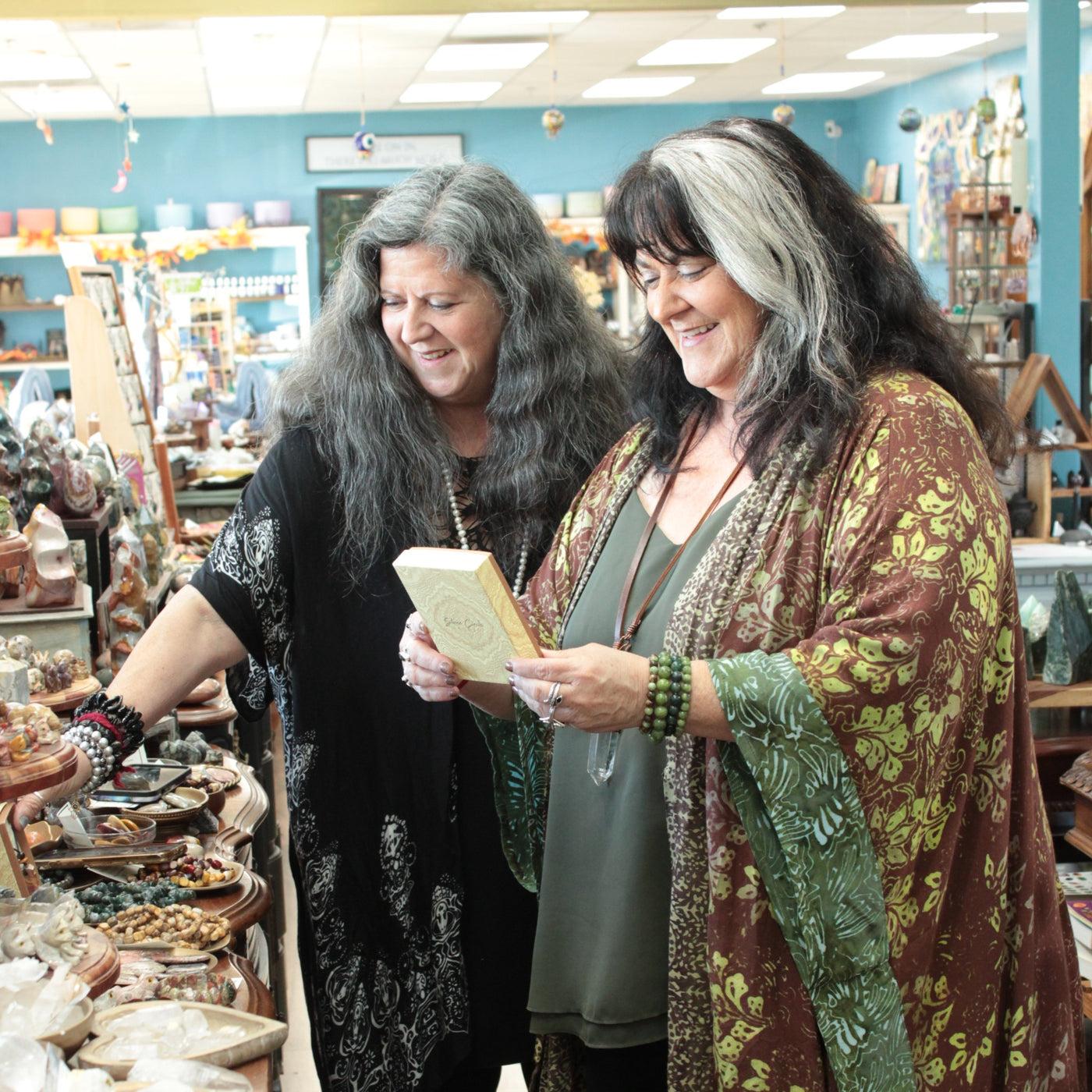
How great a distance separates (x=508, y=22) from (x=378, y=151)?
4.77 metres

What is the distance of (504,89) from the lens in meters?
11.6

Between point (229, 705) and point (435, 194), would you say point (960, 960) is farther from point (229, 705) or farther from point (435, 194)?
point (229, 705)

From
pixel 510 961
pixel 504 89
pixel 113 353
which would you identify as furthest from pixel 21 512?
pixel 504 89

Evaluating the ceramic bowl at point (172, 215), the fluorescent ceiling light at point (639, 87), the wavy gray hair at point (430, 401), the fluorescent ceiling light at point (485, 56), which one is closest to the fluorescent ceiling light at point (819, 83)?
the fluorescent ceiling light at point (639, 87)

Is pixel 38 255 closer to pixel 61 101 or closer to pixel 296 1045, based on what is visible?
pixel 61 101

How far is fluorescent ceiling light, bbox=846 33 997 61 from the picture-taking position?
9.73 metres

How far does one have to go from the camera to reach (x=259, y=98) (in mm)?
11414

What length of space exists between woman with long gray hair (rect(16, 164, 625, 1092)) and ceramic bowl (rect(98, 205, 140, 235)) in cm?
1149

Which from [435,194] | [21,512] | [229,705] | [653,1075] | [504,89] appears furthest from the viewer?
[504,89]

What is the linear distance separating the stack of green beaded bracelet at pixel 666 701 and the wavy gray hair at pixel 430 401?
1.96ft

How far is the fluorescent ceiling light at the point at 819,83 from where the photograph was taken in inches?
457

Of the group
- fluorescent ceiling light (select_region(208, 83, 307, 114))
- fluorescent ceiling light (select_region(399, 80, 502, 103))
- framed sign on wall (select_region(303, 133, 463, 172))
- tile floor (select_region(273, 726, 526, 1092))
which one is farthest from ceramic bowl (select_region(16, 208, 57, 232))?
tile floor (select_region(273, 726, 526, 1092))

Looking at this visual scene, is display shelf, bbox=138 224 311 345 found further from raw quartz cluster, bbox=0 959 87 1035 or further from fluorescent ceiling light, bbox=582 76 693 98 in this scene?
raw quartz cluster, bbox=0 959 87 1035

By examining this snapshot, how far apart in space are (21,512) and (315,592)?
3.24ft
